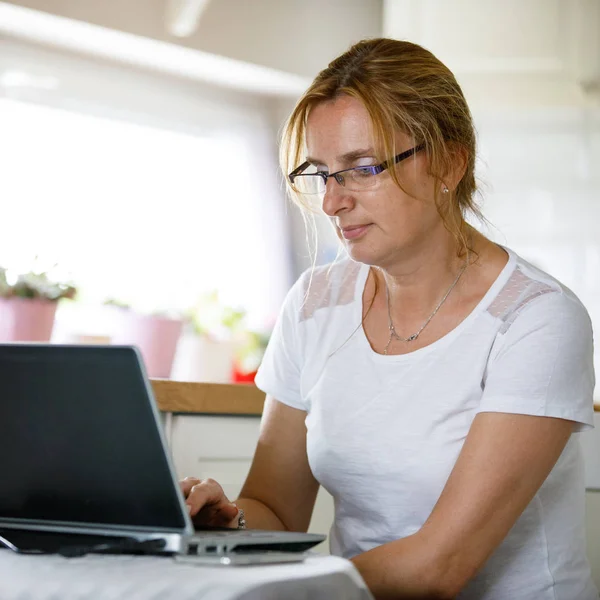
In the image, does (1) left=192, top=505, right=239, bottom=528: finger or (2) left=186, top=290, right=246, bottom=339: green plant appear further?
(2) left=186, top=290, right=246, bottom=339: green plant

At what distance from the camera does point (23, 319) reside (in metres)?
1.90

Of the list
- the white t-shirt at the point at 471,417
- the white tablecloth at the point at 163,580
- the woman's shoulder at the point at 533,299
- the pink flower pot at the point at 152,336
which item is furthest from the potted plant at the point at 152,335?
the white tablecloth at the point at 163,580

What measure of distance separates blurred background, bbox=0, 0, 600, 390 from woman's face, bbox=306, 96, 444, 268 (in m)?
0.97

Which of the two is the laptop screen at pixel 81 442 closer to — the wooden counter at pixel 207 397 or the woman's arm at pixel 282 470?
the woman's arm at pixel 282 470

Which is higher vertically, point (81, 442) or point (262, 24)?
point (262, 24)

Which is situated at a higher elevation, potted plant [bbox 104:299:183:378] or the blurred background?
the blurred background

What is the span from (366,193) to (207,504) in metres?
0.46

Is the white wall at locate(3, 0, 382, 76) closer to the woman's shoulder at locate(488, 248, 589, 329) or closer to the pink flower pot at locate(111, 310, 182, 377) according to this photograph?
the pink flower pot at locate(111, 310, 182, 377)

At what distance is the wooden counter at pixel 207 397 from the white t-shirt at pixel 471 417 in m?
0.48

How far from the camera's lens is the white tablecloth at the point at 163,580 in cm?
62

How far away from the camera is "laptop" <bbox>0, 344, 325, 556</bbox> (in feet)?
2.34

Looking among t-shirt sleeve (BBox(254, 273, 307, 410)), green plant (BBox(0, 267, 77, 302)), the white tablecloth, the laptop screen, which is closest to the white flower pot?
green plant (BBox(0, 267, 77, 302))

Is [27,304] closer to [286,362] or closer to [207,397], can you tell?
[207,397]

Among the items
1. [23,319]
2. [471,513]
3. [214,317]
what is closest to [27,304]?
[23,319]
